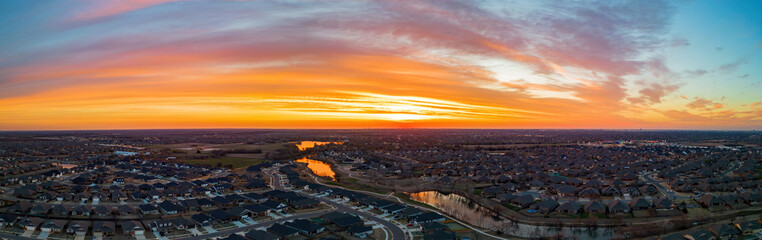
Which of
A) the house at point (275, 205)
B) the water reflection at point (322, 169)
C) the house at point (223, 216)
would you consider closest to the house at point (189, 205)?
the house at point (223, 216)

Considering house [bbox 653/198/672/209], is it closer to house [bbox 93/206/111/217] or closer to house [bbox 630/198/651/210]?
house [bbox 630/198/651/210]

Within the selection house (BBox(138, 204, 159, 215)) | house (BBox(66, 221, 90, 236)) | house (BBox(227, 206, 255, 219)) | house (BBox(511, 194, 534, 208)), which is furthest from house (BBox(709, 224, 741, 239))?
house (BBox(66, 221, 90, 236))

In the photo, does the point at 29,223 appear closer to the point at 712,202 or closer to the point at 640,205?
the point at 640,205

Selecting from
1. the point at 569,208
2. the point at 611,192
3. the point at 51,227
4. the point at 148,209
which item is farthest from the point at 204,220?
the point at 611,192

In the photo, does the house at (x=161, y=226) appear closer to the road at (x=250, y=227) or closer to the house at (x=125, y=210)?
the road at (x=250, y=227)

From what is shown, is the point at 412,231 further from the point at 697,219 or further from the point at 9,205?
the point at 9,205

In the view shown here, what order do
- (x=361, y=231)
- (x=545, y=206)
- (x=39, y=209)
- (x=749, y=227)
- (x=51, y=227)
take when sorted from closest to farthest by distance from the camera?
(x=749, y=227) < (x=51, y=227) < (x=361, y=231) < (x=39, y=209) < (x=545, y=206)
